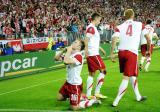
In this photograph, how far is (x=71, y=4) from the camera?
120 feet

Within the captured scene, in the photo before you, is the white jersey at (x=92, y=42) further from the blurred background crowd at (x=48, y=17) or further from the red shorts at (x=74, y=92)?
the blurred background crowd at (x=48, y=17)

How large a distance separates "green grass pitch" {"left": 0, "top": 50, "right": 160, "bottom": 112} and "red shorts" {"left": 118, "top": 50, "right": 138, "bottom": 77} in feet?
3.10

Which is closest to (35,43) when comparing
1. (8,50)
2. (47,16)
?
(8,50)

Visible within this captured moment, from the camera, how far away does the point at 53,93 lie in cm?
1370

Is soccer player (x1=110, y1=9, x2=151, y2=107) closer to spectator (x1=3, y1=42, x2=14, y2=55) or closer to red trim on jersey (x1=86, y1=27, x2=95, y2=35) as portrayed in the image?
red trim on jersey (x1=86, y1=27, x2=95, y2=35)

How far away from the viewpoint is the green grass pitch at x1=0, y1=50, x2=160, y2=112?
10.9m

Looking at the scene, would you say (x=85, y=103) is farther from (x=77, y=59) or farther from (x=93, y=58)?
(x=93, y=58)

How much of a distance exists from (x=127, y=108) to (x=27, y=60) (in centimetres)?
969

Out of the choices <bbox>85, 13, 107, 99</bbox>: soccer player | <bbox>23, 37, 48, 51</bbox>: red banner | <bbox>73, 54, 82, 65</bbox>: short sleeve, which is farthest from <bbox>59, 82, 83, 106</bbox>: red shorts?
<bbox>23, 37, 48, 51</bbox>: red banner

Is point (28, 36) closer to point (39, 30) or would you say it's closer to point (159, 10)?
point (39, 30)

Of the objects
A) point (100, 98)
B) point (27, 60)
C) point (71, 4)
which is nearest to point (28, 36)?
point (27, 60)

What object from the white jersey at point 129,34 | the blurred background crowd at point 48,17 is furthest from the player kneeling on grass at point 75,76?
the blurred background crowd at point 48,17

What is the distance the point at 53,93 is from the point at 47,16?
55.8ft

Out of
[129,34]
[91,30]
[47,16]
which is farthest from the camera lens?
[47,16]
